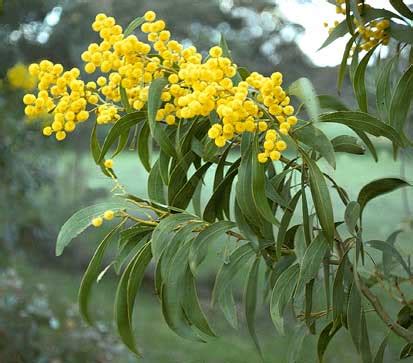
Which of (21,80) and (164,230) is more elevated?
(21,80)

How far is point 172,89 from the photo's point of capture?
688mm

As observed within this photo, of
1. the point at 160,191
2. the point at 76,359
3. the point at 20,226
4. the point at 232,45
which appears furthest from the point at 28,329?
the point at 160,191

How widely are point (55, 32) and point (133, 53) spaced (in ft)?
4.10

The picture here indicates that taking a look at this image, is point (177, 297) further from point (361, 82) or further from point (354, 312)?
point (361, 82)

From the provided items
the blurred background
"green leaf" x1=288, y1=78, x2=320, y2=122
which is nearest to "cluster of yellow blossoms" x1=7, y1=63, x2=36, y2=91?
the blurred background

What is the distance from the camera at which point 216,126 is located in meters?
0.64

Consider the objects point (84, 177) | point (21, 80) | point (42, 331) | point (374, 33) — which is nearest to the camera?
point (374, 33)

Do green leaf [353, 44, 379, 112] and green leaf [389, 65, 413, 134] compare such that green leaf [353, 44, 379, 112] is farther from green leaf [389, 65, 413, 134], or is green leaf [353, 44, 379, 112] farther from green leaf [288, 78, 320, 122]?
green leaf [288, 78, 320, 122]

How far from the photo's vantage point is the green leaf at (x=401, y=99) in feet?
2.64

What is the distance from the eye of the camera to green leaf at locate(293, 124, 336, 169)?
2.17 feet

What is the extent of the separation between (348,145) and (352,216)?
95 millimetres

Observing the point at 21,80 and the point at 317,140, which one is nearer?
the point at 317,140

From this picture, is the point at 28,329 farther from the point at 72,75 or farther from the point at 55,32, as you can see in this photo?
the point at 72,75


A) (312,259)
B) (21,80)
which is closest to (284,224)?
(312,259)
